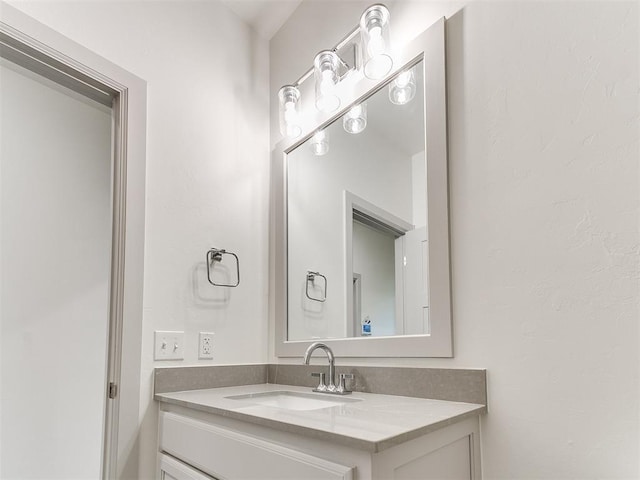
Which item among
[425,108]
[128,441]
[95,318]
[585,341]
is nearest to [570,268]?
[585,341]

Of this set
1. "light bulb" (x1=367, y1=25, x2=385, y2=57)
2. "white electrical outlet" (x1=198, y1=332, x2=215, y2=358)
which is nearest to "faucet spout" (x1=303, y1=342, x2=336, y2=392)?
"white electrical outlet" (x1=198, y1=332, x2=215, y2=358)

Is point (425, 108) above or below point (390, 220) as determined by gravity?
above

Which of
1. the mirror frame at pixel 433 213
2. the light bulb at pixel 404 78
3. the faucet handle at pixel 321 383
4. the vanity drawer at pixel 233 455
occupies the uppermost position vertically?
the light bulb at pixel 404 78

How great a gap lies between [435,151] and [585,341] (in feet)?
2.18

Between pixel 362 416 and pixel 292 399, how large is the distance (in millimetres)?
621

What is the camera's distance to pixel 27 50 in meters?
1.39

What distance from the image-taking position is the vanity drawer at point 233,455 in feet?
3.06

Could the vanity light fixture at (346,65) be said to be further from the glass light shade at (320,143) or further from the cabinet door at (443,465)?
the cabinet door at (443,465)

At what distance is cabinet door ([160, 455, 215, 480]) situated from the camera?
126 cm

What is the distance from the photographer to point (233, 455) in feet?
3.76

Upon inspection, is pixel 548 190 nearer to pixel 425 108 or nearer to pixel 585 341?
pixel 585 341

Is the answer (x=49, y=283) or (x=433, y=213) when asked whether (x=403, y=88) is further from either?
(x=49, y=283)

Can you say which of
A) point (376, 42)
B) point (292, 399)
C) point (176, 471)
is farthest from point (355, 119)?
point (176, 471)

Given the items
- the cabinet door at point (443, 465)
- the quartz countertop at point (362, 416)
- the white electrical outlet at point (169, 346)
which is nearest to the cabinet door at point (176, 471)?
the quartz countertop at point (362, 416)
